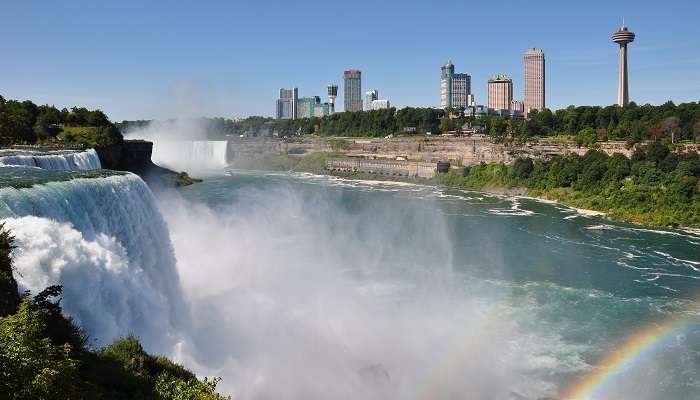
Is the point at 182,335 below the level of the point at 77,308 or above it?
below

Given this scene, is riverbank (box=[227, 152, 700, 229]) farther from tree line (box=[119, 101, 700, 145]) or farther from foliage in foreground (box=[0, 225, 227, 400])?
foliage in foreground (box=[0, 225, 227, 400])

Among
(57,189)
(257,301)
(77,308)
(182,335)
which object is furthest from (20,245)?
(257,301)

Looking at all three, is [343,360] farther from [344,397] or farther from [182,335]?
[182,335]

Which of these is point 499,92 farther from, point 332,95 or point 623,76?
point 623,76

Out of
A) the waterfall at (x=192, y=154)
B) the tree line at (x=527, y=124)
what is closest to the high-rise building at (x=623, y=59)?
the tree line at (x=527, y=124)

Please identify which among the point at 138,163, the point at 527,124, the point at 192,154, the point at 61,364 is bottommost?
the point at 61,364

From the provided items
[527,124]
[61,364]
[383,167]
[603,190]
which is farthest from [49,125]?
[527,124]

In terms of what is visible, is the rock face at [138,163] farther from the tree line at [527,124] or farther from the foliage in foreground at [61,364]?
the tree line at [527,124]

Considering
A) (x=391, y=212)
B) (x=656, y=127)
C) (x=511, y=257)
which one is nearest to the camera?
(x=511, y=257)
